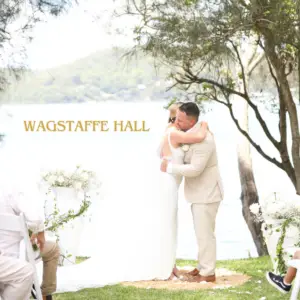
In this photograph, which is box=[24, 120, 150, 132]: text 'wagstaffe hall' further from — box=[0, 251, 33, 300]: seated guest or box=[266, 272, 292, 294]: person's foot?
box=[0, 251, 33, 300]: seated guest

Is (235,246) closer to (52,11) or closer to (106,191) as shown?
(52,11)

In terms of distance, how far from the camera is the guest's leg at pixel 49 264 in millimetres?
3910

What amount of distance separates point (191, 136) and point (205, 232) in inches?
28.4

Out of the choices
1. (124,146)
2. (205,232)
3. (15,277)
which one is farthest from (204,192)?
(124,146)

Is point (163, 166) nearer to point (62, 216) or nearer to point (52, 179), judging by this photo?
point (62, 216)

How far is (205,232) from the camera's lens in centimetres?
543

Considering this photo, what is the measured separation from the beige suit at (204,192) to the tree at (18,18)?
12.8ft

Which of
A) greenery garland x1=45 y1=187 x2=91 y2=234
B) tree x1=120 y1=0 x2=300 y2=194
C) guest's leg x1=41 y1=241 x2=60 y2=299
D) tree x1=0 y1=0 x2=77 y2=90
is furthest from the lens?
tree x1=0 y1=0 x2=77 y2=90

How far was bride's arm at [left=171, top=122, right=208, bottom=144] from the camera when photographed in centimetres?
541

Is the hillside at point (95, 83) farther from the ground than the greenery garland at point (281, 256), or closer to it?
farther from the ground

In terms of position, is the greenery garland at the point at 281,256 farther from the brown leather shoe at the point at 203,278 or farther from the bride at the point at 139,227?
the bride at the point at 139,227

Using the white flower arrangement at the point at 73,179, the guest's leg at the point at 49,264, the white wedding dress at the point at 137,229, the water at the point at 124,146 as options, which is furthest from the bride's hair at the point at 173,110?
the water at the point at 124,146

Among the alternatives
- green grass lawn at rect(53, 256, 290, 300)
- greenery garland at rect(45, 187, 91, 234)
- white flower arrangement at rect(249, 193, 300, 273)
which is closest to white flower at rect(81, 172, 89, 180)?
greenery garland at rect(45, 187, 91, 234)

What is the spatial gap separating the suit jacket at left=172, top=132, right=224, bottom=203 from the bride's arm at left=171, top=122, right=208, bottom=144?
33 millimetres
